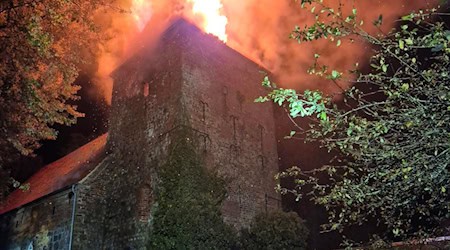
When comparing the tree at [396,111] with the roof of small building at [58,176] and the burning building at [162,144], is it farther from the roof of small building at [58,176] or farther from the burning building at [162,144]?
the roof of small building at [58,176]

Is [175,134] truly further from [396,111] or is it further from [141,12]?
[396,111]

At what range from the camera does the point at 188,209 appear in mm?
11172

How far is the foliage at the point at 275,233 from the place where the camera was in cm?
1259

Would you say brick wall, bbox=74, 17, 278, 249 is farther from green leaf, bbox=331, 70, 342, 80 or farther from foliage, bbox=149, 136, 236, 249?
green leaf, bbox=331, 70, 342, 80

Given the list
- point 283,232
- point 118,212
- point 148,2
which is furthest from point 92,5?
point 283,232

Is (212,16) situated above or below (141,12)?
below

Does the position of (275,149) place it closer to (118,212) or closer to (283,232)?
(283,232)

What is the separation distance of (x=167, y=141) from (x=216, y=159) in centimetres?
188

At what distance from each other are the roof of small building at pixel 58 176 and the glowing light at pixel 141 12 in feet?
19.4

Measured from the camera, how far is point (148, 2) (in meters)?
17.0

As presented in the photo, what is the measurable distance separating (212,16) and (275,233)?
348 inches

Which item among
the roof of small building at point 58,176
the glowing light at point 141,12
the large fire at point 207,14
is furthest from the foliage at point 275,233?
the glowing light at point 141,12

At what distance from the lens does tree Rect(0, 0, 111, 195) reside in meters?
10.1

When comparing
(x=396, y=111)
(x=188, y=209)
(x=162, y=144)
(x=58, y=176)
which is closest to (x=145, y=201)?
(x=162, y=144)
